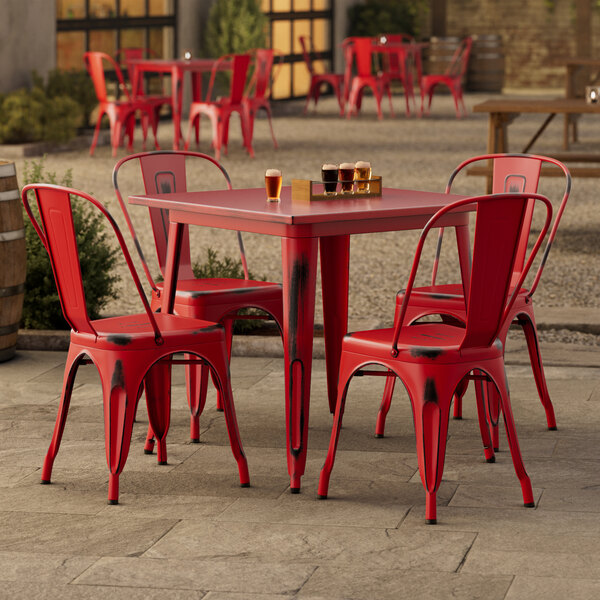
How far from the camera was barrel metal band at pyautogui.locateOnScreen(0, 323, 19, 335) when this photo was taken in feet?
14.9

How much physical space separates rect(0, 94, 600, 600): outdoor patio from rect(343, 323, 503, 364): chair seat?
1.12 ft

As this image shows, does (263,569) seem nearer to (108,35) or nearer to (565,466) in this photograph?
(565,466)

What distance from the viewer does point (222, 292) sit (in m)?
3.74

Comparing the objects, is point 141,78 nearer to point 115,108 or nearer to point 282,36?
point 115,108

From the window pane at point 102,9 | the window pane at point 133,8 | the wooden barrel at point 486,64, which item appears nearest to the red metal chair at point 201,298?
the window pane at point 102,9

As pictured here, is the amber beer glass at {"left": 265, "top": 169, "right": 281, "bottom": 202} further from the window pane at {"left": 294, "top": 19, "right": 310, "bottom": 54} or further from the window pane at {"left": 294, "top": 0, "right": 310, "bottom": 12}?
the window pane at {"left": 294, "top": 0, "right": 310, "bottom": 12}

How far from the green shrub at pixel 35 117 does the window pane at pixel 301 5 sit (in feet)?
23.7

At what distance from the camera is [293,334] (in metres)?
3.31

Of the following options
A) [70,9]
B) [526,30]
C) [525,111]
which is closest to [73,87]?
[70,9]

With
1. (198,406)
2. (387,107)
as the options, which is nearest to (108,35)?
(387,107)

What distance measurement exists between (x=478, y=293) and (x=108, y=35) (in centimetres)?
1175

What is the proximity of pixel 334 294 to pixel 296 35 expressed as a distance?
1521 cm

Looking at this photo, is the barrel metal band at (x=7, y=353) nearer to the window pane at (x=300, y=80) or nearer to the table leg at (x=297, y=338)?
the table leg at (x=297, y=338)

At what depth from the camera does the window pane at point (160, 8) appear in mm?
15039
